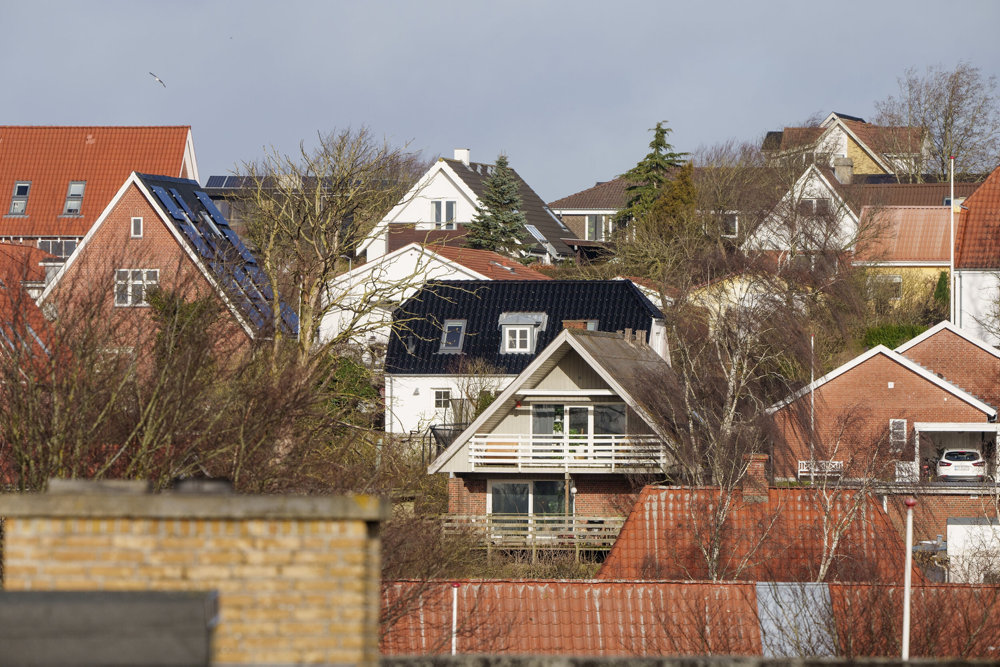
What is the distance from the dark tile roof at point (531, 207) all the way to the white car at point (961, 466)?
31.2 metres

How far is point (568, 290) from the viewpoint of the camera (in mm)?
48062

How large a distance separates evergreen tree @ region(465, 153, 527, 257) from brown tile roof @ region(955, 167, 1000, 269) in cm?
2201

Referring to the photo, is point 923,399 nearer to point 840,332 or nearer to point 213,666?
point 840,332

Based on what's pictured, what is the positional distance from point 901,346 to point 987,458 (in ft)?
18.2

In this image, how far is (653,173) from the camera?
6469 cm

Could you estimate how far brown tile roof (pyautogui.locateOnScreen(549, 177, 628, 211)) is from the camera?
84.1 metres

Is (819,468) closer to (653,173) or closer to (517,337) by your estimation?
(517,337)

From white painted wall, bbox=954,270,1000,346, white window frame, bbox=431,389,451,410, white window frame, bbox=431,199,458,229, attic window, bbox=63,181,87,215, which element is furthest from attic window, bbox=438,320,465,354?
white window frame, bbox=431,199,458,229

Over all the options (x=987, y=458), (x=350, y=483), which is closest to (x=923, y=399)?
A: (x=987, y=458)

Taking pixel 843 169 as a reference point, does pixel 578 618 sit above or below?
below

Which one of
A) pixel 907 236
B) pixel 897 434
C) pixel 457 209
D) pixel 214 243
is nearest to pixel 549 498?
pixel 214 243

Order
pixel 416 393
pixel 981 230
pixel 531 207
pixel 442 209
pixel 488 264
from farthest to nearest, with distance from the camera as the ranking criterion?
pixel 531 207
pixel 442 209
pixel 488 264
pixel 981 230
pixel 416 393

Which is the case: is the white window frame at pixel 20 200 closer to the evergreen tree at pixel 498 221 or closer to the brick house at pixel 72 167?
the brick house at pixel 72 167

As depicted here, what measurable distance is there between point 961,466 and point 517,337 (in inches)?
596
